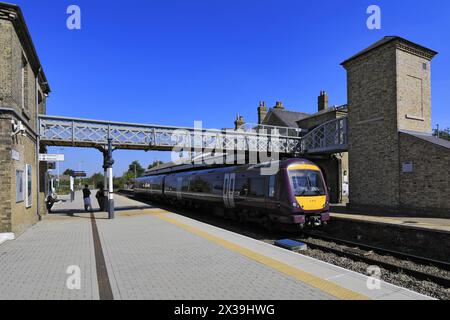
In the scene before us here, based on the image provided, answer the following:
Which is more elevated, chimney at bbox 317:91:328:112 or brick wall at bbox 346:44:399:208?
chimney at bbox 317:91:328:112

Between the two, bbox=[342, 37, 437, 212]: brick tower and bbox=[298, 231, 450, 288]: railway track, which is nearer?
bbox=[298, 231, 450, 288]: railway track

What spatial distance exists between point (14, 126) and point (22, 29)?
11.4 ft

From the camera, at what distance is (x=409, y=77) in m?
16.9

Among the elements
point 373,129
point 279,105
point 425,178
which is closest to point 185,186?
point 373,129

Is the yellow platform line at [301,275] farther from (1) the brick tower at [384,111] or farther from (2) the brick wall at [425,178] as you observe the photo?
(1) the brick tower at [384,111]

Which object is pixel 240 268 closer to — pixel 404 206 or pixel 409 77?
pixel 404 206

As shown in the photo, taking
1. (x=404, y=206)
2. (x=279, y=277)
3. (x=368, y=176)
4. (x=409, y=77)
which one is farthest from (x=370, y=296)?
(x=409, y=77)

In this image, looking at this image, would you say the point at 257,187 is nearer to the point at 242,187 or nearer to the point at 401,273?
the point at 242,187

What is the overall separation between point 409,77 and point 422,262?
11820 mm

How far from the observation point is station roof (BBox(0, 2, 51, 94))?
9.76m

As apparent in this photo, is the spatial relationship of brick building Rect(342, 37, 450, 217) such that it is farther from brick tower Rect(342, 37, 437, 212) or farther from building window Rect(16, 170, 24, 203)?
building window Rect(16, 170, 24, 203)

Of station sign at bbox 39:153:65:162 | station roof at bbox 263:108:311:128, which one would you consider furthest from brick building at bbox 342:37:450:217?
station sign at bbox 39:153:65:162

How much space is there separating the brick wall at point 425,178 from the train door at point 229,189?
26.5ft

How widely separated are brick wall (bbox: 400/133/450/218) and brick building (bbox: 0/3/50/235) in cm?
1560
